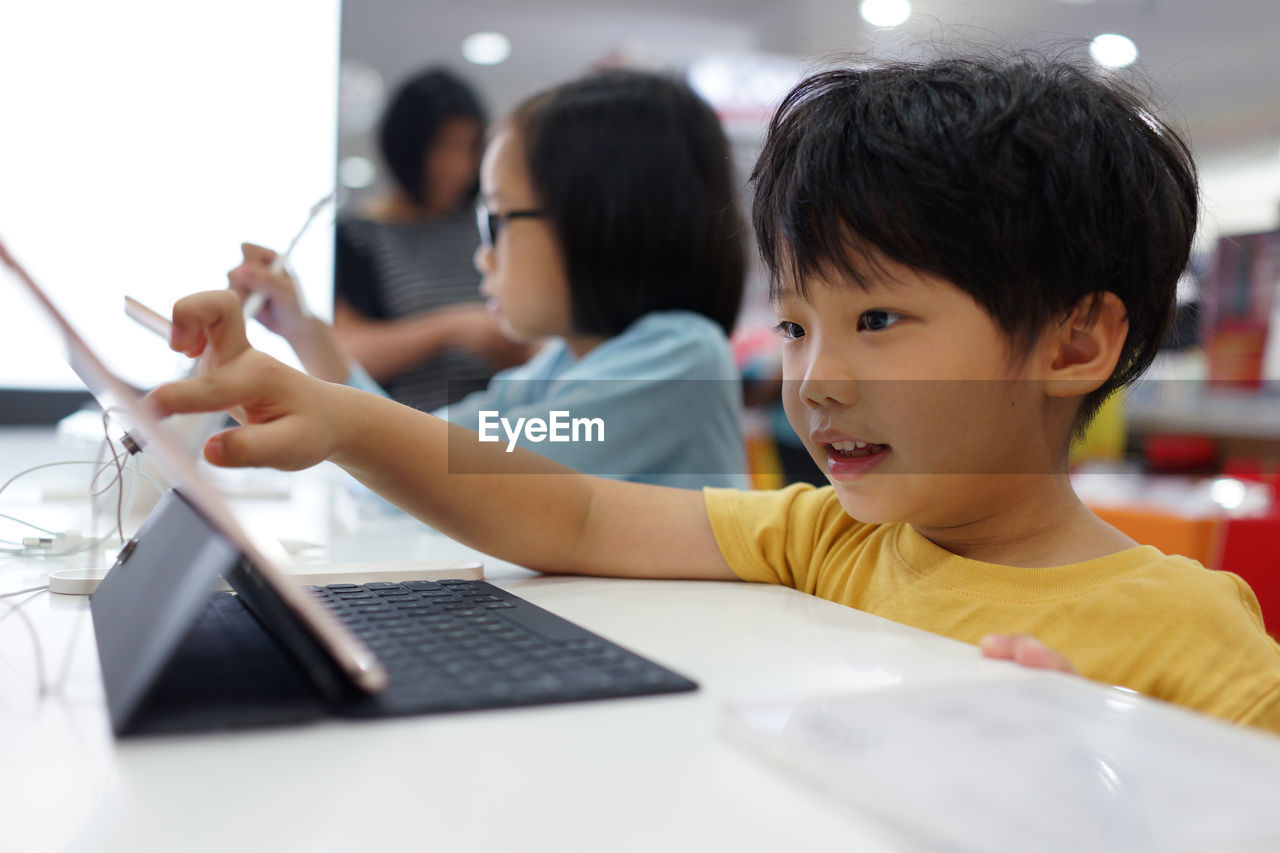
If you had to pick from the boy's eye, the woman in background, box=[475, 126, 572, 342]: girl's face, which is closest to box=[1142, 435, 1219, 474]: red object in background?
the woman in background

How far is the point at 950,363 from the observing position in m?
0.64

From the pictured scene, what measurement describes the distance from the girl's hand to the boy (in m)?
0.55

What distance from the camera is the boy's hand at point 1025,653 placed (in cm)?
44

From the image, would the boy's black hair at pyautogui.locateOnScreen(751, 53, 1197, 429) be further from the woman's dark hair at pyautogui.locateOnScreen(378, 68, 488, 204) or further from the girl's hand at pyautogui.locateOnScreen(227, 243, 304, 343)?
the woman's dark hair at pyautogui.locateOnScreen(378, 68, 488, 204)

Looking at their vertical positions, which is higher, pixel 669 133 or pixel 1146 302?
pixel 669 133

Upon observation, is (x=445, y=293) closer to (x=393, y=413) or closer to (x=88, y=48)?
(x=88, y=48)

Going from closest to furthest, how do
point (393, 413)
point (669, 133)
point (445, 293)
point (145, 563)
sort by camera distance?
point (145, 563), point (393, 413), point (669, 133), point (445, 293)

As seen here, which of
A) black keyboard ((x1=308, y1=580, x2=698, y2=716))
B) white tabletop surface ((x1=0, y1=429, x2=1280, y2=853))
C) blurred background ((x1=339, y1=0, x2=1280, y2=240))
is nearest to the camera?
white tabletop surface ((x1=0, y1=429, x2=1280, y2=853))

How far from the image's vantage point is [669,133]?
3.97 feet

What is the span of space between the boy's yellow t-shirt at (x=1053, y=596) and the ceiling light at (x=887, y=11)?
3.09 m

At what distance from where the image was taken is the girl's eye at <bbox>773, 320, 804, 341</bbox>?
71cm

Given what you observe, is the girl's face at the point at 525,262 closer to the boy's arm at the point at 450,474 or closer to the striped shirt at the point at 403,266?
the boy's arm at the point at 450,474

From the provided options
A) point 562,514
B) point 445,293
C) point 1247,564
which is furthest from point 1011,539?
point 445,293

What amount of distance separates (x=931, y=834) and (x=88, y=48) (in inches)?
79.3
